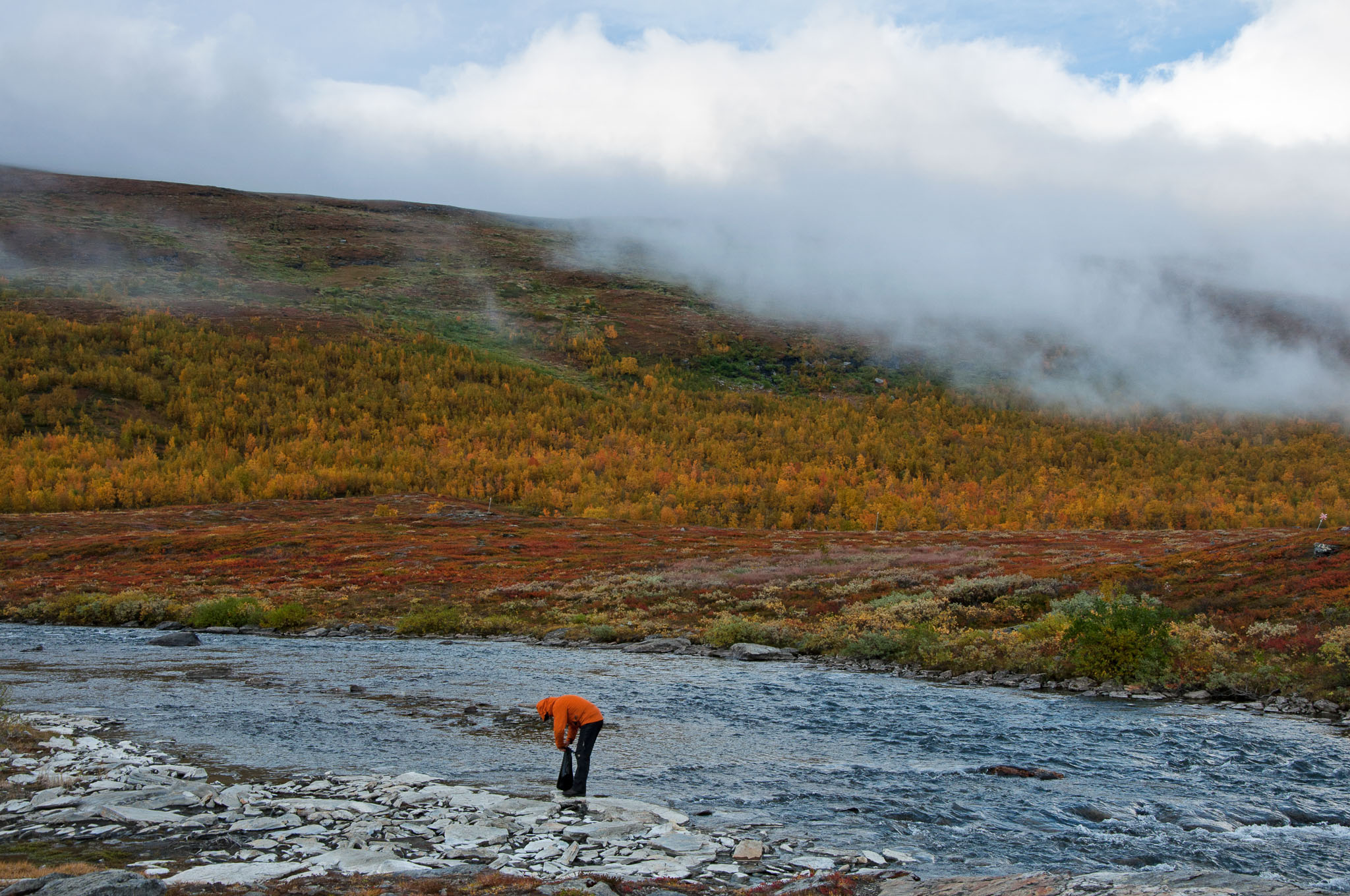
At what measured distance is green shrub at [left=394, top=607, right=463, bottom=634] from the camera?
38.1 metres

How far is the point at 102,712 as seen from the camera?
18.8 meters

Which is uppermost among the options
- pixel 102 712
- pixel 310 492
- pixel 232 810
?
pixel 232 810

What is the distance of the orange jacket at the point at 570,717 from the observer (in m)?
12.5

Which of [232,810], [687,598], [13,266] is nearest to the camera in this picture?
[232,810]

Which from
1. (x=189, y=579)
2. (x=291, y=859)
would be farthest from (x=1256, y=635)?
(x=189, y=579)

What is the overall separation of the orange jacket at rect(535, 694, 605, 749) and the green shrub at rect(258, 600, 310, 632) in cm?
3026

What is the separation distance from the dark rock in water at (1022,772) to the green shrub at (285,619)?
3234cm

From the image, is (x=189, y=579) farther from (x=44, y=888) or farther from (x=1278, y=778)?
(x=1278, y=778)

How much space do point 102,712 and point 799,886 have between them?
16.6m

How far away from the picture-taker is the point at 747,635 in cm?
3366

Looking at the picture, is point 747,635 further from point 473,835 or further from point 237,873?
point 237,873

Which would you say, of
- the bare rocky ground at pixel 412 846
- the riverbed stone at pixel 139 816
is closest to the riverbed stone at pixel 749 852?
the bare rocky ground at pixel 412 846

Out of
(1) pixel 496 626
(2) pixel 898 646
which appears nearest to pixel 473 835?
(2) pixel 898 646

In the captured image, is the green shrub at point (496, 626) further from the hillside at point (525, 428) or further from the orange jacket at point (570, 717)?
the hillside at point (525, 428)
